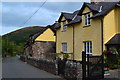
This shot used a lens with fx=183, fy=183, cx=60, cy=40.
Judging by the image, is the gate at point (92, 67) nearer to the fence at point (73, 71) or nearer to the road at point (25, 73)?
the fence at point (73, 71)

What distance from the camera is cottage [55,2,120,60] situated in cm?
1595

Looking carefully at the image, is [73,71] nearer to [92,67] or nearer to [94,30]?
[92,67]

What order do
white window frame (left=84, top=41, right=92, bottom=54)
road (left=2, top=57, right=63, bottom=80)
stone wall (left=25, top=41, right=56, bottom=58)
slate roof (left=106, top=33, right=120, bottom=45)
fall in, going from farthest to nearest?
stone wall (left=25, top=41, right=56, bottom=58) < white window frame (left=84, top=41, right=92, bottom=54) < slate roof (left=106, top=33, right=120, bottom=45) < road (left=2, top=57, right=63, bottom=80)

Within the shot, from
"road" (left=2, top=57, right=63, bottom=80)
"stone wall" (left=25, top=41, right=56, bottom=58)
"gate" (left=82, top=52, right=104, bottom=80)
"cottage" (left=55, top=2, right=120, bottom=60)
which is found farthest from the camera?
"stone wall" (left=25, top=41, right=56, bottom=58)

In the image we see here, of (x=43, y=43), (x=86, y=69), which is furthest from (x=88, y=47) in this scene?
(x=43, y=43)

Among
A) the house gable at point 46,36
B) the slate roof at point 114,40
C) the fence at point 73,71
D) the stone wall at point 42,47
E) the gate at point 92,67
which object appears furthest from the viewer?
the house gable at point 46,36

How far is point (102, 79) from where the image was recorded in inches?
385

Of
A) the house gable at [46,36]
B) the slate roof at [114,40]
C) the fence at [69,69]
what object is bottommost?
the fence at [69,69]

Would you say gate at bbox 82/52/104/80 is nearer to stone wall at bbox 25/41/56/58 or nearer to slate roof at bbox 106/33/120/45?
slate roof at bbox 106/33/120/45

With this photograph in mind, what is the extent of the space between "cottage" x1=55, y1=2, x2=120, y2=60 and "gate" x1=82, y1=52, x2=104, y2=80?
5182 mm

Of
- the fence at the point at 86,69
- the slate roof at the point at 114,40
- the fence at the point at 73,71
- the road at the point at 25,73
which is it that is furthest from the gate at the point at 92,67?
the slate roof at the point at 114,40

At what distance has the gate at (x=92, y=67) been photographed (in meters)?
9.71

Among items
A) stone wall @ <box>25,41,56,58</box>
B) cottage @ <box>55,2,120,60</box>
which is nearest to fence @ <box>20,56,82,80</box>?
cottage @ <box>55,2,120,60</box>

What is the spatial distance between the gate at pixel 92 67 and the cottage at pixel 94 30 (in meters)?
5.18
